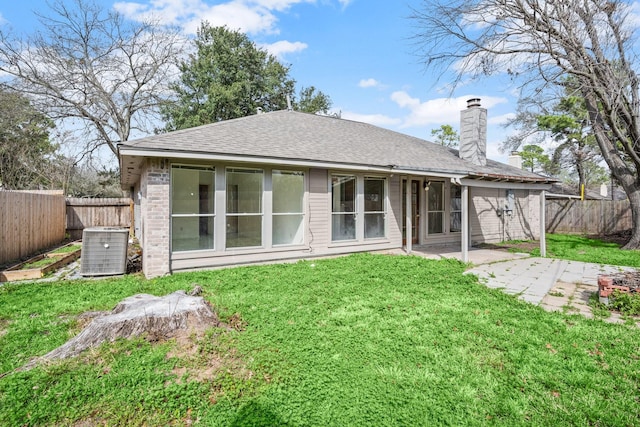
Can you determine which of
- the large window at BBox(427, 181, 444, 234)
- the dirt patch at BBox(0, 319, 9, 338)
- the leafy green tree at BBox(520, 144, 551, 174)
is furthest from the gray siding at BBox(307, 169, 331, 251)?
the leafy green tree at BBox(520, 144, 551, 174)

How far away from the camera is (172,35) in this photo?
20.4 meters

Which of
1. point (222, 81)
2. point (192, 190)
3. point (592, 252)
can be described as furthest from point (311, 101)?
point (192, 190)

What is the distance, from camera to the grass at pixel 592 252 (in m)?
8.74

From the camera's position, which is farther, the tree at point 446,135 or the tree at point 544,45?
the tree at point 446,135

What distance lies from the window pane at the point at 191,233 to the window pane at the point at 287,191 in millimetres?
1645

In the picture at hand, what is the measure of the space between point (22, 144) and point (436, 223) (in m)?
22.8

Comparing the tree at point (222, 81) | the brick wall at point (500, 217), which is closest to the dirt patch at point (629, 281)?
the brick wall at point (500, 217)

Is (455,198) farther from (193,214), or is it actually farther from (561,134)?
(561,134)

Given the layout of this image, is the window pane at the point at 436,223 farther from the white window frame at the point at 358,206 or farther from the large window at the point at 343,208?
the large window at the point at 343,208

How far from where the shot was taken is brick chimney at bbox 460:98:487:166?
11391 mm

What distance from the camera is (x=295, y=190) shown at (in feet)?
27.0

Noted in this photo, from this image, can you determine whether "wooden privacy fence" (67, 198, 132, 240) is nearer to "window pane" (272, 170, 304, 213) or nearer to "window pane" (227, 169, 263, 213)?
"window pane" (227, 169, 263, 213)

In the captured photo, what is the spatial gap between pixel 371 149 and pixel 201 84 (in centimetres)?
1832

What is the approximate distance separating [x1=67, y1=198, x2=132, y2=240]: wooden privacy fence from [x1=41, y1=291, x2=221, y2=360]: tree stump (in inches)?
512
